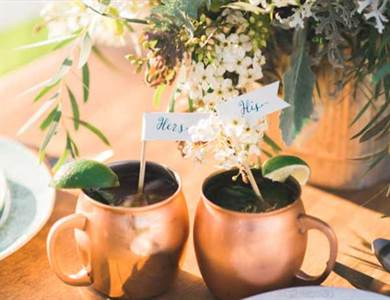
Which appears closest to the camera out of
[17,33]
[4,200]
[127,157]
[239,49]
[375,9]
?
[375,9]

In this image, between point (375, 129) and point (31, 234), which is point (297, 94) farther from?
point (31, 234)

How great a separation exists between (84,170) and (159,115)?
91mm

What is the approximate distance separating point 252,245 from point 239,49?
0.69ft

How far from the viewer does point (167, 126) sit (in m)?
0.68

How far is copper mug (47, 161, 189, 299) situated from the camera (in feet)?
2.17

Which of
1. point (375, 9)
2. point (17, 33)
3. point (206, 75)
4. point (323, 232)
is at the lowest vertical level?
point (17, 33)

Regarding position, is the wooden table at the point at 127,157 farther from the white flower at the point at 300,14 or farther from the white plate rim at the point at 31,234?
the white flower at the point at 300,14


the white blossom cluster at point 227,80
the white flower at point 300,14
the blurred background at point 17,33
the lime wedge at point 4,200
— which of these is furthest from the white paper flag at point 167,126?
the blurred background at point 17,33

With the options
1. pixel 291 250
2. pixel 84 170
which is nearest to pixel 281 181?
pixel 291 250

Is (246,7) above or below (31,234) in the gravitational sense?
above

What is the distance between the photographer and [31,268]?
30.8 inches

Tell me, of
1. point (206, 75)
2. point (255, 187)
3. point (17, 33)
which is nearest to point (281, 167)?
point (255, 187)

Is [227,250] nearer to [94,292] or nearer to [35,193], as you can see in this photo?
[94,292]

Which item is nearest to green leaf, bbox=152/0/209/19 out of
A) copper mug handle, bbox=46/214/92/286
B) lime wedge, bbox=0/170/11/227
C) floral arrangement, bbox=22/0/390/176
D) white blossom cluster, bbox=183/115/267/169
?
floral arrangement, bbox=22/0/390/176
